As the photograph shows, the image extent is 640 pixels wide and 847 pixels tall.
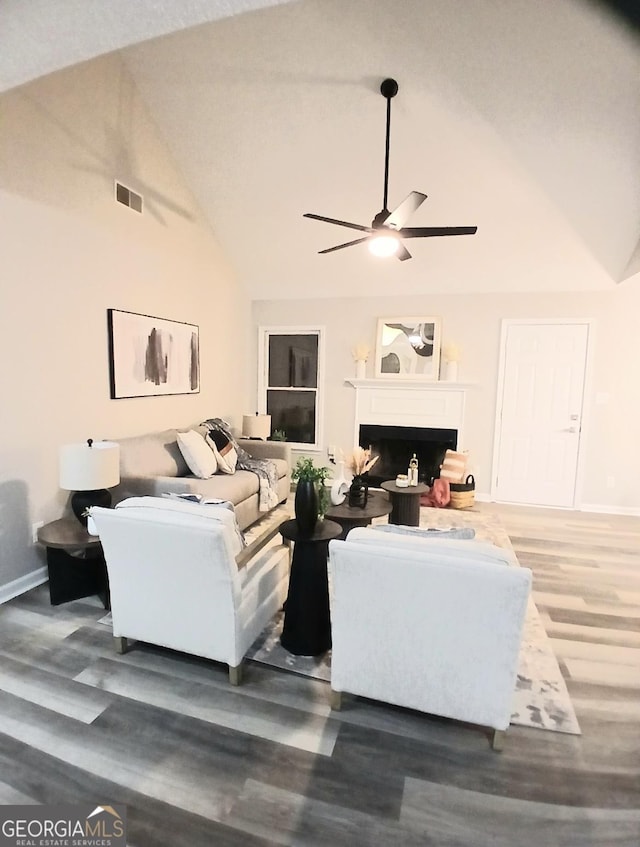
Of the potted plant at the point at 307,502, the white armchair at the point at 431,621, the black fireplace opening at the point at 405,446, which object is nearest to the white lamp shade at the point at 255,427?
the black fireplace opening at the point at 405,446

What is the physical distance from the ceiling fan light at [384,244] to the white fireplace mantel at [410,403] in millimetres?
2427

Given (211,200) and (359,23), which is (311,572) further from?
(211,200)

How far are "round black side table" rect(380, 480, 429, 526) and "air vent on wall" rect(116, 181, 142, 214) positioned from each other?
11.2 ft

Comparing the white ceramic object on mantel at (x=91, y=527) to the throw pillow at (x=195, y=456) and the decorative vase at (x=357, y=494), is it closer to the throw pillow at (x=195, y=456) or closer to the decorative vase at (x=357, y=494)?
the throw pillow at (x=195, y=456)

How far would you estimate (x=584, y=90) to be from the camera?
2967 millimetres

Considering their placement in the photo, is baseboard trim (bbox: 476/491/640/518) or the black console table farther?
baseboard trim (bbox: 476/491/640/518)

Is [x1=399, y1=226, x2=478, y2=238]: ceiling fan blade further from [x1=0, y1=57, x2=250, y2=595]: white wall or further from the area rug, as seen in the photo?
[x1=0, y1=57, x2=250, y2=595]: white wall

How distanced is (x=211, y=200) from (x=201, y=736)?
4.80 meters

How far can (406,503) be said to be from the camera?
4.06 m

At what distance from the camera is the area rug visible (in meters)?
1.99

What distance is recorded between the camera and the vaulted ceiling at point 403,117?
2611mm

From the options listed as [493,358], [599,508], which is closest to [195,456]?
[493,358]

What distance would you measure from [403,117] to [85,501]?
3.76m

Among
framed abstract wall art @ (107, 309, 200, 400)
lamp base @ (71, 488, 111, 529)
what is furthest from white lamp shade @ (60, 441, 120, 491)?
framed abstract wall art @ (107, 309, 200, 400)
